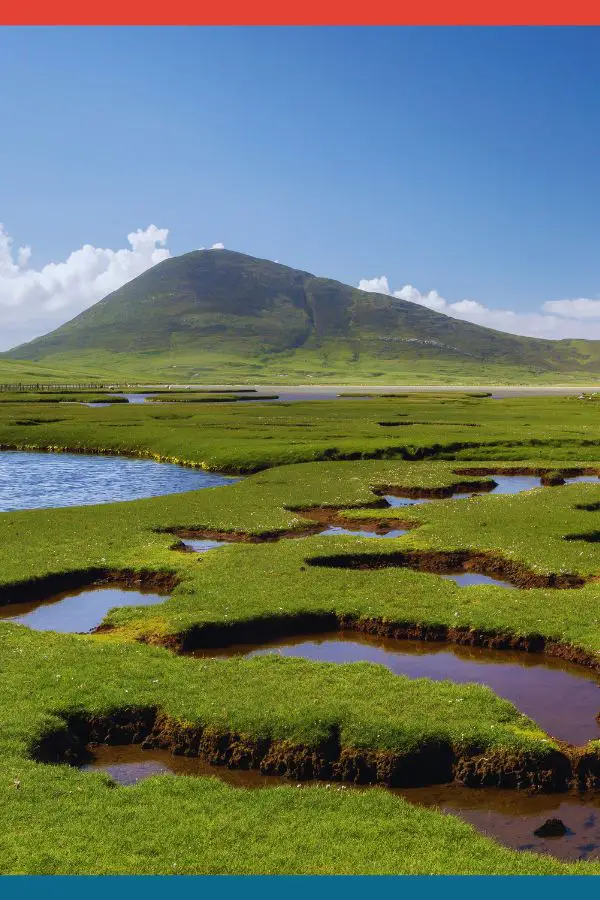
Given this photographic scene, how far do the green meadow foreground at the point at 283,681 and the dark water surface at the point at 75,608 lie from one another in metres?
0.88

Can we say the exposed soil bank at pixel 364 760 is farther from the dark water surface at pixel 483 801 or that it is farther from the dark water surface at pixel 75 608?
the dark water surface at pixel 75 608

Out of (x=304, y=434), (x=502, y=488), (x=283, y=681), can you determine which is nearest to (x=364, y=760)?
(x=283, y=681)

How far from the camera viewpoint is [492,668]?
26.2m

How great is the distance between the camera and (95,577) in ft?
115

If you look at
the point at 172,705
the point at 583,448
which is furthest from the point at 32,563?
the point at 583,448

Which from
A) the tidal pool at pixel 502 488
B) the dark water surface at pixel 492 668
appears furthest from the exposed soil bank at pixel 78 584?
the tidal pool at pixel 502 488

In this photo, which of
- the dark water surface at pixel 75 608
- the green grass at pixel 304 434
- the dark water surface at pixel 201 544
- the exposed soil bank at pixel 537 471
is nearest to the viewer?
the dark water surface at pixel 75 608

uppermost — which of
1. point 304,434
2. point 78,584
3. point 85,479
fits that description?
point 304,434

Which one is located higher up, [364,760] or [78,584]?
[78,584]

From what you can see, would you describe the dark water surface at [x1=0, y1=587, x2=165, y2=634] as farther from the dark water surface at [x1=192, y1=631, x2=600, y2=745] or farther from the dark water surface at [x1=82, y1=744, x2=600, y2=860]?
the dark water surface at [x1=82, y1=744, x2=600, y2=860]

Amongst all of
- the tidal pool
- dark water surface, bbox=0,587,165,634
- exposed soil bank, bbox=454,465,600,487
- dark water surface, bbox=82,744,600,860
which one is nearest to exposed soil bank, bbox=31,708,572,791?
dark water surface, bbox=82,744,600,860

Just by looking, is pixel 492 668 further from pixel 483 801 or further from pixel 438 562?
pixel 438 562

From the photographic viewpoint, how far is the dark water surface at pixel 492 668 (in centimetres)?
2278

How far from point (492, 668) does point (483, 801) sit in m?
8.13
